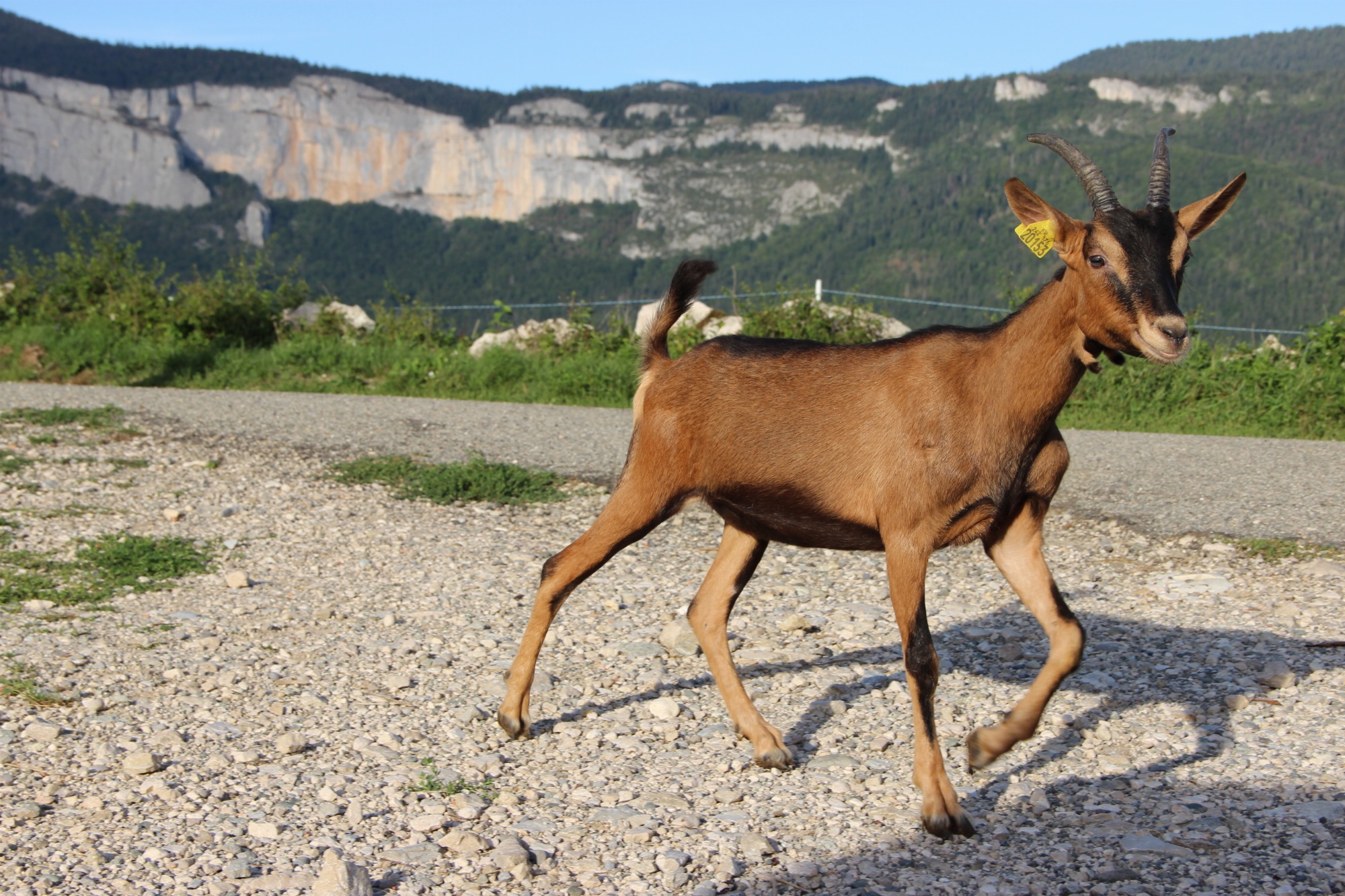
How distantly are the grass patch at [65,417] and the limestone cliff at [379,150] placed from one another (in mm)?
85475

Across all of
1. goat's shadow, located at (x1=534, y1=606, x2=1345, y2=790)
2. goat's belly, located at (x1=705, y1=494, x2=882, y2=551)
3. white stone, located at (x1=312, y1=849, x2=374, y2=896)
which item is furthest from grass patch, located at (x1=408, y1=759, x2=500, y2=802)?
goat's belly, located at (x1=705, y1=494, x2=882, y2=551)

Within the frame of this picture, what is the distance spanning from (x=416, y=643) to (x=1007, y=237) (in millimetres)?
72475

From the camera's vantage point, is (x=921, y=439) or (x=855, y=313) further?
(x=855, y=313)

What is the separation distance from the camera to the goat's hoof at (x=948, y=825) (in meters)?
3.69

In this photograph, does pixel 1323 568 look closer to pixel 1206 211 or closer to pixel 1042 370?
pixel 1206 211

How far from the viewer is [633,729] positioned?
4707 millimetres

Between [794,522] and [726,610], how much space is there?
0.73 metres

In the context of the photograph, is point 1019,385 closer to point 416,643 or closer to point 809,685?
point 809,685

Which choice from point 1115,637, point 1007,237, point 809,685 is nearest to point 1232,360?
point 1115,637

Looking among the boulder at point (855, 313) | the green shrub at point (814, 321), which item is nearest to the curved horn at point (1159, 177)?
the green shrub at point (814, 321)

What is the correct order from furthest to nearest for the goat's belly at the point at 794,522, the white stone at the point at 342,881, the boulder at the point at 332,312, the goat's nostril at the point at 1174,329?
1. the boulder at the point at 332,312
2. the goat's belly at the point at 794,522
3. the goat's nostril at the point at 1174,329
4. the white stone at the point at 342,881

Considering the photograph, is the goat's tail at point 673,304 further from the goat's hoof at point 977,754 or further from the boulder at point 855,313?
the boulder at point 855,313

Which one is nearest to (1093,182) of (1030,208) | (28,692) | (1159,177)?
(1030,208)

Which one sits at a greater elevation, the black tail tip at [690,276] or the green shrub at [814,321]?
the black tail tip at [690,276]
